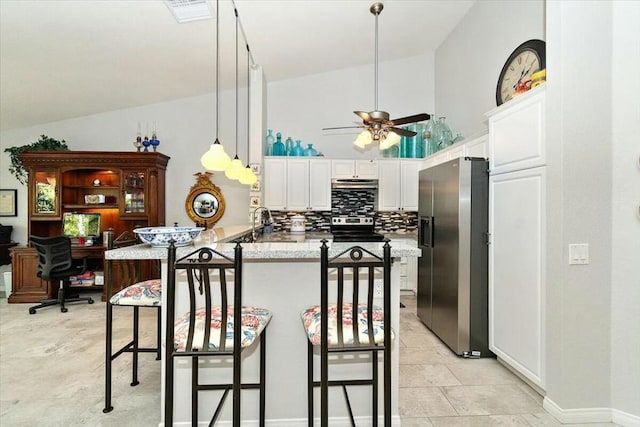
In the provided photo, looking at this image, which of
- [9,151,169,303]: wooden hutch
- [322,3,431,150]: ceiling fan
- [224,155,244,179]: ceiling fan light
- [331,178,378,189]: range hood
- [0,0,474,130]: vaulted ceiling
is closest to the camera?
[224,155,244,179]: ceiling fan light

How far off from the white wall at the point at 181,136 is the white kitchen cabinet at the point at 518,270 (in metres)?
3.71

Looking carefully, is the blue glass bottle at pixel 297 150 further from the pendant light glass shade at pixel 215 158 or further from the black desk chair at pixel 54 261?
the black desk chair at pixel 54 261

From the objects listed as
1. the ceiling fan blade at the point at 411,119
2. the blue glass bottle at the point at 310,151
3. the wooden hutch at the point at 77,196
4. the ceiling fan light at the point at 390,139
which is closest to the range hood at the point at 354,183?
the blue glass bottle at the point at 310,151

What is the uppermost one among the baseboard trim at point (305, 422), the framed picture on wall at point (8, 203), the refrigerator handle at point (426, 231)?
the framed picture on wall at point (8, 203)

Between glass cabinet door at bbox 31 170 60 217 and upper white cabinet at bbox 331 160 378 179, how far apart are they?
400 centimetres

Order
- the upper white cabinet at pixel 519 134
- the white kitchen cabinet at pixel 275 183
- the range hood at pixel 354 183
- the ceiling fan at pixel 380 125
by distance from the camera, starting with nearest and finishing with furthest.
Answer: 1. the upper white cabinet at pixel 519 134
2. the ceiling fan at pixel 380 125
3. the white kitchen cabinet at pixel 275 183
4. the range hood at pixel 354 183

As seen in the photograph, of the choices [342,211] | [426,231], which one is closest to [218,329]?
[426,231]

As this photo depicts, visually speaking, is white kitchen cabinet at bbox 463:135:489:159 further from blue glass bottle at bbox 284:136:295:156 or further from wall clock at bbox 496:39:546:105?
blue glass bottle at bbox 284:136:295:156

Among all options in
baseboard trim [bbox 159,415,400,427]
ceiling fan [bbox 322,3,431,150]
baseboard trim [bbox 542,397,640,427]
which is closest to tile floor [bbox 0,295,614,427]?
baseboard trim [bbox 542,397,640,427]

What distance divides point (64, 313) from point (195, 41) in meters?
3.62

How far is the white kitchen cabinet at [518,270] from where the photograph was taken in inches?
87.5

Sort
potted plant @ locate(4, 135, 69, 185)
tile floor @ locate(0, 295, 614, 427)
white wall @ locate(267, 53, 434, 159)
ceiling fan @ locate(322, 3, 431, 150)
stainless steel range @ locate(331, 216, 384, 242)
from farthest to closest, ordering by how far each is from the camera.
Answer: white wall @ locate(267, 53, 434, 159), stainless steel range @ locate(331, 216, 384, 242), potted plant @ locate(4, 135, 69, 185), ceiling fan @ locate(322, 3, 431, 150), tile floor @ locate(0, 295, 614, 427)

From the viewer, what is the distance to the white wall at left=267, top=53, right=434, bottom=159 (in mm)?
5355

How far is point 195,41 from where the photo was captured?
355cm
